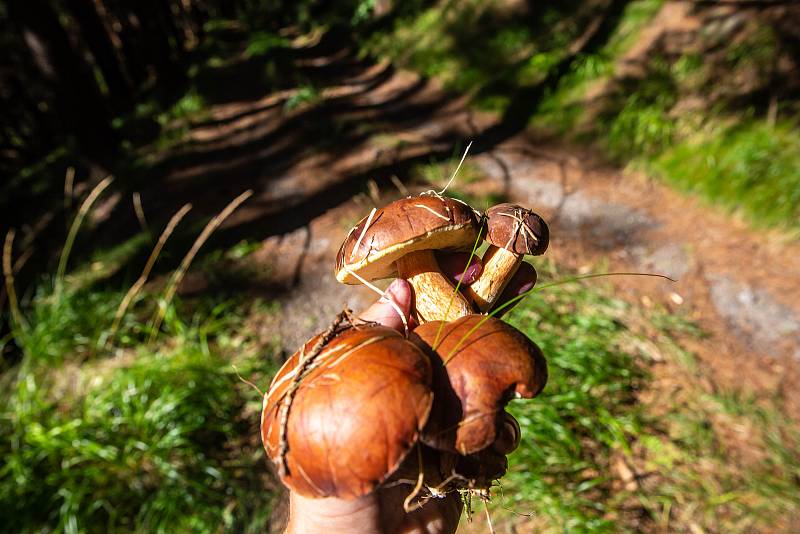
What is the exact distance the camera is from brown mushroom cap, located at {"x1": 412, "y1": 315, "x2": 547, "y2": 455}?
997mm

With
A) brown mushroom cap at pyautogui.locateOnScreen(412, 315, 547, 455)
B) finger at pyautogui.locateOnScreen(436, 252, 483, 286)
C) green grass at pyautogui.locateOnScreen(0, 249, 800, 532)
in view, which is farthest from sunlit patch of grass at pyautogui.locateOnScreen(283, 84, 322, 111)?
brown mushroom cap at pyautogui.locateOnScreen(412, 315, 547, 455)

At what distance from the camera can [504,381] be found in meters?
1.02

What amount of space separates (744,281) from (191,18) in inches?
883

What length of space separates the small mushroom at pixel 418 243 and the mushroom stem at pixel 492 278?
0.28ft

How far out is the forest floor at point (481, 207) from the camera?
3057 millimetres

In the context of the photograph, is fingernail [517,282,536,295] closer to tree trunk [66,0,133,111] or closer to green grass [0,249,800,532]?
green grass [0,249,800,532]

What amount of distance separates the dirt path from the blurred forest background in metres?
0.03

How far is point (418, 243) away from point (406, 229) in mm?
96

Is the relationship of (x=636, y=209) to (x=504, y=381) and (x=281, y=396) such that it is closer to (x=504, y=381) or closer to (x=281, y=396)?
(x=504, y=381)

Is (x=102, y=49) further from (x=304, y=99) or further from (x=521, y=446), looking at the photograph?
(x=521, y=446)

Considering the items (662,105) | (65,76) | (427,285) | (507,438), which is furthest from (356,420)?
(65,76)

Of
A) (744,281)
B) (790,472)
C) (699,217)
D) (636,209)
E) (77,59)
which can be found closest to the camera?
(790,472)

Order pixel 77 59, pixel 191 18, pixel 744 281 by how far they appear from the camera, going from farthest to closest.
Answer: pixel 191 18 → pixel 77 59 → pixel 744 281

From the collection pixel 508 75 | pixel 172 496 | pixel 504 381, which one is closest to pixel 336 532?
pixel 504 381
